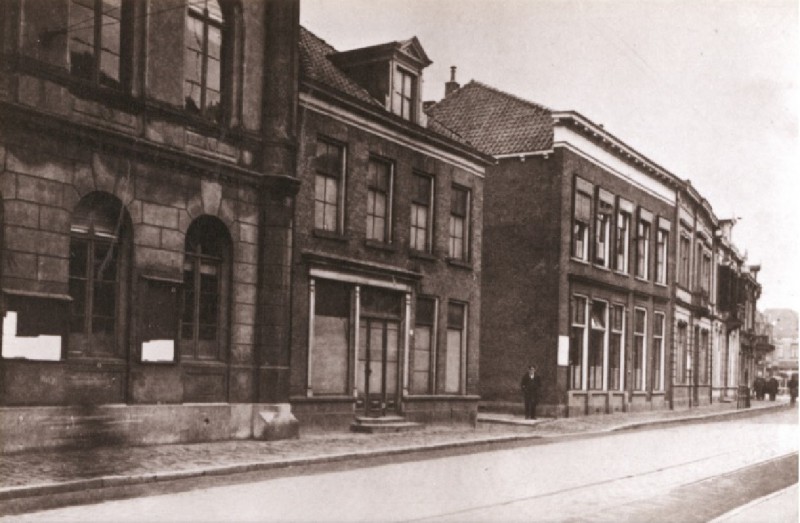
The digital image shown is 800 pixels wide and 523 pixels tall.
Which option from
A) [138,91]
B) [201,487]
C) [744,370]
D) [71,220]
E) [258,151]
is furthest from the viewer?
[744,370]

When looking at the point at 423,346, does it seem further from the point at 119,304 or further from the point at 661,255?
the point at 661,255

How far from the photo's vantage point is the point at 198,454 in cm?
1444

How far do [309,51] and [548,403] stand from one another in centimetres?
1363

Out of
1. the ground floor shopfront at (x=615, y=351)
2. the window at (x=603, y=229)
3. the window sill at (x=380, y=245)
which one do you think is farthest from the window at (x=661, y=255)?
the window sill at (x=380, y=245)

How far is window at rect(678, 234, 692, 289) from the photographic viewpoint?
1637 inches

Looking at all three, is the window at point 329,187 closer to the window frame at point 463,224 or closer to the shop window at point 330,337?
the shop window at point 330,337

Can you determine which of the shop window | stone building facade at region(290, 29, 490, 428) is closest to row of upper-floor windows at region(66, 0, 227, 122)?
stone building facade at region(290, 29, 490, 428)

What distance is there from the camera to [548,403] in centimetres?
2928

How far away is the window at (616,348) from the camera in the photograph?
1328 inches

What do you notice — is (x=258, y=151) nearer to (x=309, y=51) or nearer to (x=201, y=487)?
(x=309, y=51)

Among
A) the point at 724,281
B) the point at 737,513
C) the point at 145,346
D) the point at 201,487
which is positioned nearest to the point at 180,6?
the point at 145,346

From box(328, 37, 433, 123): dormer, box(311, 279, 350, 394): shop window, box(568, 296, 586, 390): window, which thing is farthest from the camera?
box(568, 296, 586, 390): window

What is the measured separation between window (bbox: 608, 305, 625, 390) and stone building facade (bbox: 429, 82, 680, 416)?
5 cm

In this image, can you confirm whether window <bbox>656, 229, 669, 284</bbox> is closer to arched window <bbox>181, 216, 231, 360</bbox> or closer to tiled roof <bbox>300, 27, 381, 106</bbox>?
tiled roof <bbox>300, 27, 381, 106</bbox>
